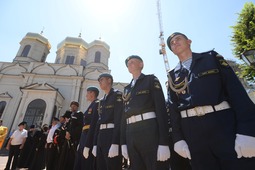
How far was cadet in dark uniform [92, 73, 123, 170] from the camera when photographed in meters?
2.91

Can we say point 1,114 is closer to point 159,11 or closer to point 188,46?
point 188,46

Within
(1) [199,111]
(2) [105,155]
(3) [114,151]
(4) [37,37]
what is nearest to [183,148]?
(1) [199,111]

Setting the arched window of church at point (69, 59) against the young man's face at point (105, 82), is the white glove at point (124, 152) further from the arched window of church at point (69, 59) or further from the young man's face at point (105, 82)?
the arched window of church at point (69, 59)

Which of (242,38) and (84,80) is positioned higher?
(84,80)

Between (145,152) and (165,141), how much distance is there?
34 centimetres

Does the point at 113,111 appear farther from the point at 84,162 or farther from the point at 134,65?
the point at 84,162

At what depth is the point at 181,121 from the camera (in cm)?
208

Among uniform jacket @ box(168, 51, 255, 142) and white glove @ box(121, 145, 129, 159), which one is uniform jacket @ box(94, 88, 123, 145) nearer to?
white glove @ box(121, 145, 129, 159)

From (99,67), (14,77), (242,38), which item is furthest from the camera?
(99,67)

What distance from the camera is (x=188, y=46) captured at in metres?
2.54

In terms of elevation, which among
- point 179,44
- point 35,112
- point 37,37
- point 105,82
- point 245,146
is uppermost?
point 37,37

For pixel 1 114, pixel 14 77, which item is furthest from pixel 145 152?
pixel 14 77

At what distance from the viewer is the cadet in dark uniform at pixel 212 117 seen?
152cm

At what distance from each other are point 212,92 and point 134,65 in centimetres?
167
